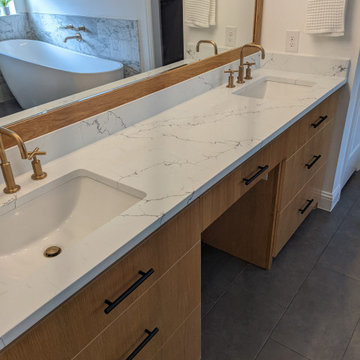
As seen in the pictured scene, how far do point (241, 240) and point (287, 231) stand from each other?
26cm

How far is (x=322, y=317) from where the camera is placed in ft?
5.61

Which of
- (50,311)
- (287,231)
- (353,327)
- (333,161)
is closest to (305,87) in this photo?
(333,161)

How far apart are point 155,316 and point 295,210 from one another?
1.18 metres

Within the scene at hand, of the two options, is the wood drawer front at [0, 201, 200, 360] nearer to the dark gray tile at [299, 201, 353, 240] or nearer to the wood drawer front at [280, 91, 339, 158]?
the wood drawer front at [280, 91, 339, 158]

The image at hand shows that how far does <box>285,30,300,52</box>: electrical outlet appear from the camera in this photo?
84.4 inches

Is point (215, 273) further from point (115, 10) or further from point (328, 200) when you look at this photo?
point (115, 10)

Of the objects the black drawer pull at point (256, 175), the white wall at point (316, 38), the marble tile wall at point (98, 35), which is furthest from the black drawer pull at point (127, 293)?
the white wall at point (316, 38)

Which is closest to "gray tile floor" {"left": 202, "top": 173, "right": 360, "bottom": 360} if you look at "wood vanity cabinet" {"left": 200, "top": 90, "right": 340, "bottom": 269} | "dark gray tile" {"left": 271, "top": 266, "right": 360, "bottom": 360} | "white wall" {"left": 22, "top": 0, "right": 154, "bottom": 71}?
"dark gray tile" {"left": 271, "top": 266, "right": 360, "bottom": 360}

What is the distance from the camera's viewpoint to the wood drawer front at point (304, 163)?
1.79 m

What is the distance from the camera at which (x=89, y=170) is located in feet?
3.92

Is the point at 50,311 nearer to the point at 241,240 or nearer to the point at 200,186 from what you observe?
the point at 200,186

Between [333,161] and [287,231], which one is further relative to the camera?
[333,161]

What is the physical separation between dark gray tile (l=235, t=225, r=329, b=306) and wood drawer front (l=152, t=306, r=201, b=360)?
1.91ft

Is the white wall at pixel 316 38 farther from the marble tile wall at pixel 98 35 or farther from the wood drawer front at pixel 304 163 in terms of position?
the marble tile wall at pixel 98 35
